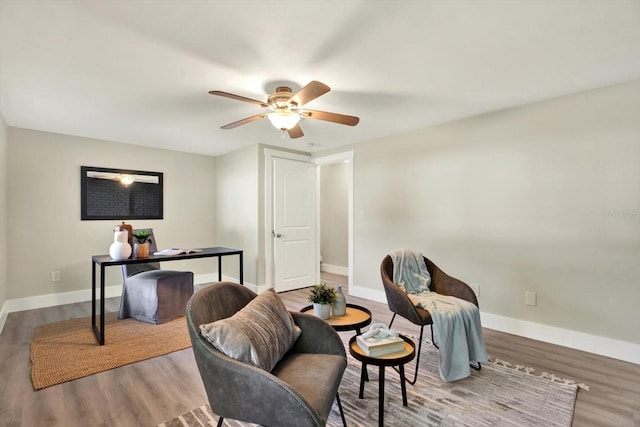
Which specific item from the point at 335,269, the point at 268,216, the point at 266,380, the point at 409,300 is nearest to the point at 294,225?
the point at 268,216

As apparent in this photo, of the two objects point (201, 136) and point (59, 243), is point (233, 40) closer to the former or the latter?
point (201, 136)

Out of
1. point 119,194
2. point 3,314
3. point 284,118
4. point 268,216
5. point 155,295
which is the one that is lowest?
point 3,314

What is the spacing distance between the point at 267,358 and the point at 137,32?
1967 mm

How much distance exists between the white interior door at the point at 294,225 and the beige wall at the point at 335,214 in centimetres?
132

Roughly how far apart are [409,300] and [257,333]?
136cm

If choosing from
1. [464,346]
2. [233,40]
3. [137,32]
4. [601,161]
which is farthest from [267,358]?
[601,161]

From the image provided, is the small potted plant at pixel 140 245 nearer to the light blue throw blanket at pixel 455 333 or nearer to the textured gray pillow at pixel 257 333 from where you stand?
the textured gray pillow at pixel 257 333

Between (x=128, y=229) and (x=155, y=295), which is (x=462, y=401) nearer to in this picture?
(x=155, y=295)

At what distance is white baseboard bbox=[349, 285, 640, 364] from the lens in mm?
2548

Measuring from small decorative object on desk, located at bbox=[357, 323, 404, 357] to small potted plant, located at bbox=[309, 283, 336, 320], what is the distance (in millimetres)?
313

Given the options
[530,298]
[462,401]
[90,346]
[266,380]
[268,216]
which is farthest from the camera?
[268,216]

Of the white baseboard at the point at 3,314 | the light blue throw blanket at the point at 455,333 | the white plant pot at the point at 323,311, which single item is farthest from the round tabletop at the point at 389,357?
the white baseboard at the point at 3,314

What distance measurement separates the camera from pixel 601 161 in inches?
105

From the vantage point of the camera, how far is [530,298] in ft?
9.93
